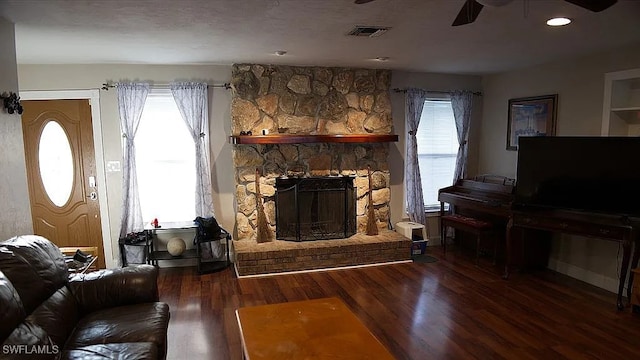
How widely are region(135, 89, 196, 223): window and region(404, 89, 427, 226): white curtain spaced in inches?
111

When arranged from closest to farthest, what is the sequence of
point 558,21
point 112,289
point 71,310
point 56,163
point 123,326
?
point 123,326 < point 71,310 < point 112,289 < point 558,21 < point 56,163

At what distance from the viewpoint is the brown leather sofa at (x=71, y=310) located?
6.66 feet

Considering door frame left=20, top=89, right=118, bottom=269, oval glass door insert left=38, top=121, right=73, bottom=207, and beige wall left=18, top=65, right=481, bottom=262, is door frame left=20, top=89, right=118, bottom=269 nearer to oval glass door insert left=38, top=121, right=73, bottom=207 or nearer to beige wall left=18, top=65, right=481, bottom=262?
beige wall left=18, top=65, right=481, bottom=262

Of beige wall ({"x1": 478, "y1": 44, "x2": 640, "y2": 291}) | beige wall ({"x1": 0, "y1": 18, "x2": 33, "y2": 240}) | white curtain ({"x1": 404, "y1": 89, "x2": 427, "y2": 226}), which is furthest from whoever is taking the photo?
white curtain ({"x1": 404, "y1": 89, "x2": 427, "y2": 226})

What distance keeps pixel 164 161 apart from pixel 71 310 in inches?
97.2

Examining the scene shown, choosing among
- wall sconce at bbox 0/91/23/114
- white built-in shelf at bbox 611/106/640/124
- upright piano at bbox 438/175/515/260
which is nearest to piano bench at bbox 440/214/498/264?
upright piano at bbox 438/175/515/260

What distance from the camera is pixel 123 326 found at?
93.6 inches

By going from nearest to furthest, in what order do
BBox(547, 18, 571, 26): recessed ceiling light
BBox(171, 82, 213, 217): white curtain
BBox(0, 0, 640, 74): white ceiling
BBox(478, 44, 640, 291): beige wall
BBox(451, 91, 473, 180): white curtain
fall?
BBox(0, 0, 640, 74): white ceiling → BBox(547, 18, 571, 26): recessed ceiling light → BBox(478, 44, 640, 291): beige wall → BBox(171, 82, 213, 217): white curtain → BBox(451, 91, 473, 180): white curtain

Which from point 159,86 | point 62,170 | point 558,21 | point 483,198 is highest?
point 558,21

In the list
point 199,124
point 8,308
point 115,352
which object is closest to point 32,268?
point 8,308

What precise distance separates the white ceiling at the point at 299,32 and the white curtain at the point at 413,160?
816 mm

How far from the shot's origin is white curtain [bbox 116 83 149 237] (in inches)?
179

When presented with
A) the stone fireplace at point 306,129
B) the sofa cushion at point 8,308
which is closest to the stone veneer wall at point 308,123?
the stone fireplace at point 306,129

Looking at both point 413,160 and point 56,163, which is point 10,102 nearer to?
point 56,163
